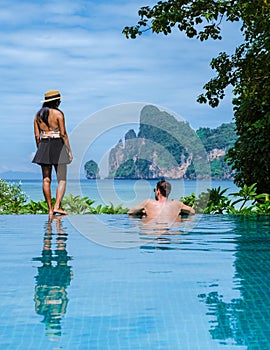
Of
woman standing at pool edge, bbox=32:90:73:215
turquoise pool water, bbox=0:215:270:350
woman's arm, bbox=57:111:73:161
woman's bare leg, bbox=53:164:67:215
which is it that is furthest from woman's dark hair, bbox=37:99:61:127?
turquoise pool water, bbox=0:215:270:350

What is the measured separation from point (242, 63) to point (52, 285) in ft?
36.3

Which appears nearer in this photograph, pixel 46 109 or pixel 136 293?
pixel 136 293

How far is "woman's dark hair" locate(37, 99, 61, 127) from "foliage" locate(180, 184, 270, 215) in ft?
12.3

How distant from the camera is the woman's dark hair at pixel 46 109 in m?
10.3

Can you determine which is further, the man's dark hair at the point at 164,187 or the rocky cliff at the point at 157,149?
the rocky cliff at the point at 157,149

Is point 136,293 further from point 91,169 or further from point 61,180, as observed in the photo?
point 91,169

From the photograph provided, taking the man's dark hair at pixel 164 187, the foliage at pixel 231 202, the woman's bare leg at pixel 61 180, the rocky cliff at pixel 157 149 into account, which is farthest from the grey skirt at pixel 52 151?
the foliage at pixel 231 202

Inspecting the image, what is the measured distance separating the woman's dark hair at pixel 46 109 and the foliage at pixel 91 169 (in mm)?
1263

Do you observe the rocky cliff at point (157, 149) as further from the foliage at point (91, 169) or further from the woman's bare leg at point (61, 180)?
the woman's bare leg at point (61, 180)

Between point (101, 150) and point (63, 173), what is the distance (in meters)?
1.47

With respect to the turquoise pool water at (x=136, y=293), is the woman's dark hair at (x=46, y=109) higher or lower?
higher

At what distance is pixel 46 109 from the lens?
407 inches

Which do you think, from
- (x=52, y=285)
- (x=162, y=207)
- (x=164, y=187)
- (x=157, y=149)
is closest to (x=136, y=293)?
(x=52, y=285)

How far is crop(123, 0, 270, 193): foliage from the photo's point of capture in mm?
13234
